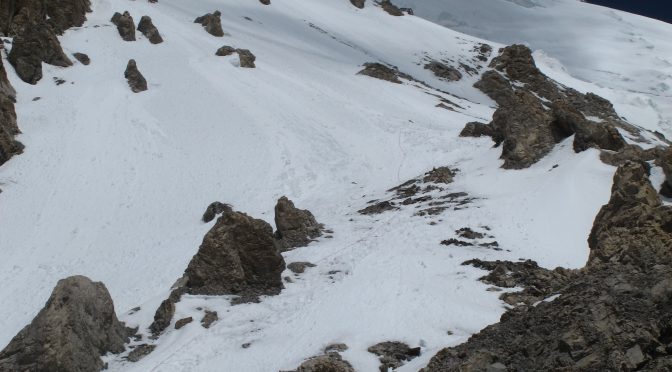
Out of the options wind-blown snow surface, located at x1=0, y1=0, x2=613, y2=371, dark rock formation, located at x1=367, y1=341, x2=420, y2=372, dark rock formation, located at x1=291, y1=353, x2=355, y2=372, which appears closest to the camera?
dark rock formation, located at x1=291, y1=353, x2=355, y2=372

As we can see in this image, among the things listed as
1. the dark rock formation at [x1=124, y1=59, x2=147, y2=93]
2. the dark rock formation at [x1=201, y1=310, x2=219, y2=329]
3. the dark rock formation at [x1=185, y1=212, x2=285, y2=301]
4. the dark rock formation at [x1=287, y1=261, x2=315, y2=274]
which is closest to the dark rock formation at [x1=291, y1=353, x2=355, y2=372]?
the dark rock formation at [x1=201, y1=310, x2=219, y2=329]

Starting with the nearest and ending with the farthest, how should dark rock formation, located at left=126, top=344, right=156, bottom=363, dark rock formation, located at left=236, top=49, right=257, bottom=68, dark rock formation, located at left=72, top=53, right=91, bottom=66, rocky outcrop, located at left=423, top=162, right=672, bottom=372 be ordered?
rocky outcrop, located at left=423, top=162, right=672, bottom=372 < dark rock formation, located at left=126, top=344, right=156, bottom=363 < dark rock formation, located at left=72, top=53, right=91, bottom=66 < dark rock formation, located at left=236, top=49, right=257, bottom=68

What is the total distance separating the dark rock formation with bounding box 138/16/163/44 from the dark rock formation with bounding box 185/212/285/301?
146 feet

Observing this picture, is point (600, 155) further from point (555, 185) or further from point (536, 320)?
point (536, 320)

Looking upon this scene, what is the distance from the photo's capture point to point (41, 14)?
55031mm

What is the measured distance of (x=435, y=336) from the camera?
14.4 meters

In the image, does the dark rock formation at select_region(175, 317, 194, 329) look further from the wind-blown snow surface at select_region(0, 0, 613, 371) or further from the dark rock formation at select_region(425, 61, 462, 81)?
the dark rock formation at select_region(425, 61, 462, 81)

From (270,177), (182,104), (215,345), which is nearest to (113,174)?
(270,177)

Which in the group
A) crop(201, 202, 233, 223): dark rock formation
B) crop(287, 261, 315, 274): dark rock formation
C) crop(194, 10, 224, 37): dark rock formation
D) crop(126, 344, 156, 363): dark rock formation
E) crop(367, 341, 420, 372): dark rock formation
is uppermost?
crop(194, 10, 224, 37): dark rock formation

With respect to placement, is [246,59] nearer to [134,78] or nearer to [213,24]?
[134,78]

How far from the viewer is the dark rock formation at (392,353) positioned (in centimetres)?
1333

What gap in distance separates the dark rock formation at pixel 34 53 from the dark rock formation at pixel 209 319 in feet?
113

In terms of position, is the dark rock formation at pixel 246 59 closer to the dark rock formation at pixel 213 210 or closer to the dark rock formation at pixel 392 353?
the dark rock formation at pixel 213 210

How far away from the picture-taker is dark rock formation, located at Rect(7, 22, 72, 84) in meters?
45.2
